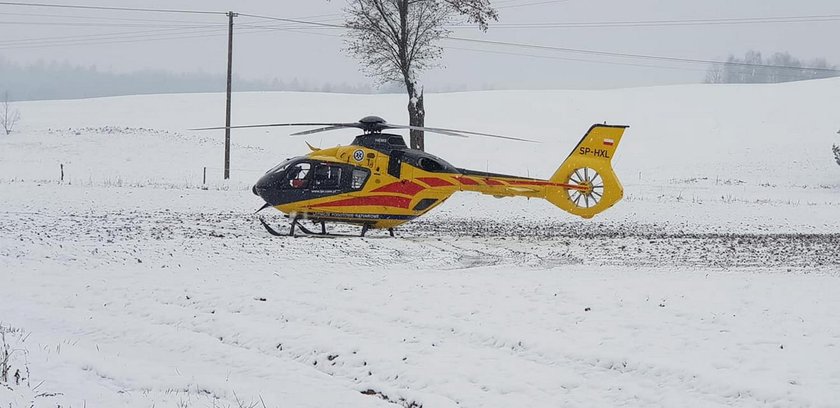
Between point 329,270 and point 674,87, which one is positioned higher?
point 674,87

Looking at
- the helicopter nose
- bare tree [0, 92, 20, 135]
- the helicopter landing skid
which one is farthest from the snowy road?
bare tree [0, 92, 20, 135]

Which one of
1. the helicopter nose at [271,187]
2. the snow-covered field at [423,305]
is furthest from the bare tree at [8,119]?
the helicopter nose at [271,187]

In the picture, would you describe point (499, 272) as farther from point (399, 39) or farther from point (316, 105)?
point (316, 105)

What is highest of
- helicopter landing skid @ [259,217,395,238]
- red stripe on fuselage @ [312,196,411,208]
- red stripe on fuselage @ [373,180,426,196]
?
red stripe on fuselage @ [373,180,426,196]

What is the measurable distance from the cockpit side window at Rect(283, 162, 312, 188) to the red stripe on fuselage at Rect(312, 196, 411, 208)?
0.62m

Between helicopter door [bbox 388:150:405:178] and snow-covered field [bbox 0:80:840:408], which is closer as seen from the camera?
snow-covered field [bbox 0:80:840:408]

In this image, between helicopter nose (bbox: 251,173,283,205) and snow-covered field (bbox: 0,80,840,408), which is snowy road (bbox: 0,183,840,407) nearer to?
snow-covered field (bbox: 0,80,840,408)

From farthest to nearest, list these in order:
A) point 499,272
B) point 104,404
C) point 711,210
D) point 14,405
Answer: point 711,210 < point 499,272 < point 104,404 < point 14,405

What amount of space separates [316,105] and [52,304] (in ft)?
207

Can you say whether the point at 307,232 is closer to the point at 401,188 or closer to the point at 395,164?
the point at 401,188

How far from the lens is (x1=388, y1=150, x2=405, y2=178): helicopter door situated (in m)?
18.8

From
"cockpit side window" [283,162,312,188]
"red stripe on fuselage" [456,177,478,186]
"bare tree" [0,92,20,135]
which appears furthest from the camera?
"bare tree" [0,92,20,135]

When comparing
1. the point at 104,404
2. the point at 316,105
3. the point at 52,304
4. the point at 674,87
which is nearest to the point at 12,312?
the point at 52,304

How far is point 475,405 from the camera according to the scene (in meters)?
8.08
